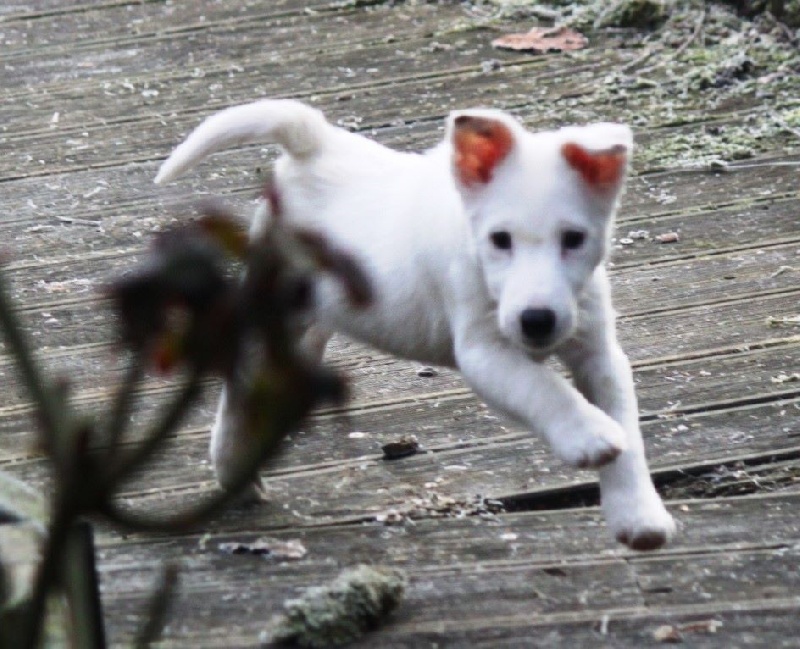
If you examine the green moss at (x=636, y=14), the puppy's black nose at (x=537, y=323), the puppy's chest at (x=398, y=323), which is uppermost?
the green moss at (x=636, y=14)

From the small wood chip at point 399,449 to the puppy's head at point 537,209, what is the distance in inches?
22.9

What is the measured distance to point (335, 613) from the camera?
7.27ft

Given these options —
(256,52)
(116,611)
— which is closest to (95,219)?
(256,52)

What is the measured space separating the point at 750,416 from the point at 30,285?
185cm

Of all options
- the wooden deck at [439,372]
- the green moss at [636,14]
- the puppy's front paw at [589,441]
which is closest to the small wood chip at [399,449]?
the wooden deck at [439,372]

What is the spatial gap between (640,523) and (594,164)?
0.58 metres

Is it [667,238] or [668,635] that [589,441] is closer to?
[668,635]

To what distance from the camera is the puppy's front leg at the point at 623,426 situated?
2.38 metres

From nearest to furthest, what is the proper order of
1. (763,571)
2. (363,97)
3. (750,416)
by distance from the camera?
(763,571)
(750,416)
(363,97)

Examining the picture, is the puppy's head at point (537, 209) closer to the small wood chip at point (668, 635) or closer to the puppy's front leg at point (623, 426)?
the puppy's front leg at point (623, 426)

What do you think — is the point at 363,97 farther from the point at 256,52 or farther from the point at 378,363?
the point at 378,363

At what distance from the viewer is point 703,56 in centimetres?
516

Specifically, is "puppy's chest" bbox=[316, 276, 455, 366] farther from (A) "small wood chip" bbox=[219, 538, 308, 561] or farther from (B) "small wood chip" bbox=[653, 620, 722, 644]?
(B) "small wood chip" bbox=[653, 620, 722, 644]

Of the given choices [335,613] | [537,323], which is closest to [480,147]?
[537,323]
